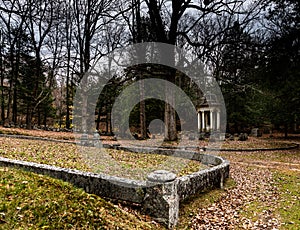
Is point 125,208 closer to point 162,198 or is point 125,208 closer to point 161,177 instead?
point 162,198

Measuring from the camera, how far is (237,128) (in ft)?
103

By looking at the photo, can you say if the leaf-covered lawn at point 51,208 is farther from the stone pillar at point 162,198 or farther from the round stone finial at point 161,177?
the round stone finial at point 161,177

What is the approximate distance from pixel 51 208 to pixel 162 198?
174 cm

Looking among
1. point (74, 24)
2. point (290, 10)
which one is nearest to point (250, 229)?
point (290, 10)

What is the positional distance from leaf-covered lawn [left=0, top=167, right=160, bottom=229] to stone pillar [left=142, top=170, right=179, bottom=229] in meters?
0.22

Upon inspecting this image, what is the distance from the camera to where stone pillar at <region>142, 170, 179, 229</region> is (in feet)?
14.3

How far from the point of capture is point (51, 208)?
3.61 meters

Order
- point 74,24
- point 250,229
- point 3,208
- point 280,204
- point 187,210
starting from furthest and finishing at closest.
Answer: point 74,24 → point 280,204 → point 187,210 → point 250,229 → point 3,208

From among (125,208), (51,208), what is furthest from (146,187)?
(51,208)

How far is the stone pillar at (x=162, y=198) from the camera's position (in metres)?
4.34

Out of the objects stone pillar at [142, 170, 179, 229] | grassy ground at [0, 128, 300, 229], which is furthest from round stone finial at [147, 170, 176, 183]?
grassy ground at [0, 128, 300, 229]

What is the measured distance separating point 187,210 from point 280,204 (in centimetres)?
235

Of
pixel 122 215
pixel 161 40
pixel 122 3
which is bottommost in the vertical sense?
pixel 122 215

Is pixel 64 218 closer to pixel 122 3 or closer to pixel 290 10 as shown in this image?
pixel 290 10
